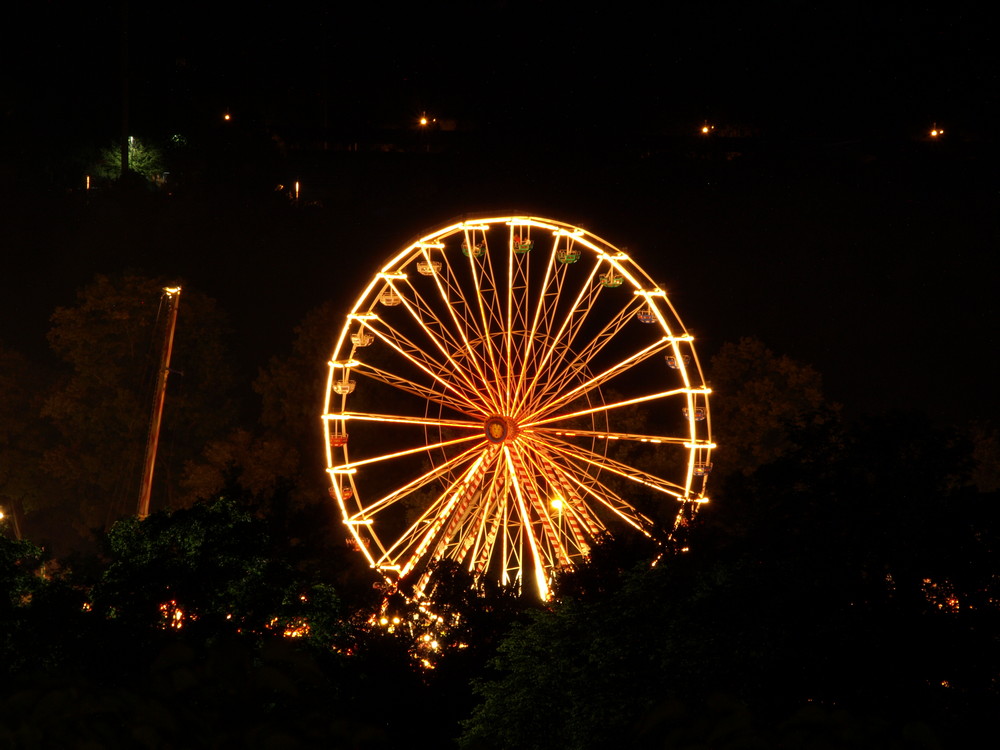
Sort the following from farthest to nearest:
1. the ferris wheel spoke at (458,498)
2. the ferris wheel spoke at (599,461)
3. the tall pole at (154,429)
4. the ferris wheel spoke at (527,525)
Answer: the tall pole at (154,429) → the ferris wheel spoke at (599,461) → the ferris wheel spoke at (458,498) → the ferris wheel spoke at (527,525)

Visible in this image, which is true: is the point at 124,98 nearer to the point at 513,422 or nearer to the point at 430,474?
the point at 430,474

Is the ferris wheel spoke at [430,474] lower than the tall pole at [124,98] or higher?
lower

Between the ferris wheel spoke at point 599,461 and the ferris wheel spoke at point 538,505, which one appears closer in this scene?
the ferris wheel spoke at point 538,505

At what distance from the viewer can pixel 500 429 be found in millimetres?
22844

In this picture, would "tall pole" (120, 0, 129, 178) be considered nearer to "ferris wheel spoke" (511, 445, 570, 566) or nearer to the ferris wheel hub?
the ferris wheel hub

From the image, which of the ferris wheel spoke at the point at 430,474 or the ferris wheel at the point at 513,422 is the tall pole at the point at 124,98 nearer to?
the ferris wheel at the point at 513,422

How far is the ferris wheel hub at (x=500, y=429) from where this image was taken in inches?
896

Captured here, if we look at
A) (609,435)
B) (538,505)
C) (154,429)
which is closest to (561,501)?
(538,505)

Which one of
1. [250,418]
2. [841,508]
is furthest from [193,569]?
[250,418]

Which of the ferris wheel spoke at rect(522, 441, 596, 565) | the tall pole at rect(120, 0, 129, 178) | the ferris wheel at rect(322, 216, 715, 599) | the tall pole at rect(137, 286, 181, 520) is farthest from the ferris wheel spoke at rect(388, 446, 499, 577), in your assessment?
the tall pole at rect(120, 0, 129, 178)

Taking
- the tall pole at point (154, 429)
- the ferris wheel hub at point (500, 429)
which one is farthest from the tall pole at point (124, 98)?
the ferris wheel hub at point (500, 429)

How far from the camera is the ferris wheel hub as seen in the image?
2275 cm

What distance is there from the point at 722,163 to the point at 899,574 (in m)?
43.4

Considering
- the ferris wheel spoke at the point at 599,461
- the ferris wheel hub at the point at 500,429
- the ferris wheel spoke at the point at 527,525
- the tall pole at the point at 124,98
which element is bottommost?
the ferris wheel spoke at the point at 527,525
